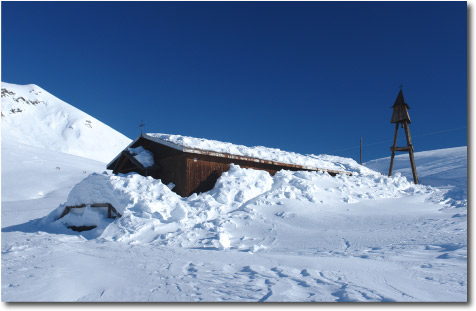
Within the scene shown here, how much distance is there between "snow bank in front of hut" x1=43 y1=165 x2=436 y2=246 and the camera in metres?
8.32

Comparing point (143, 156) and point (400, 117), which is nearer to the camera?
point (143, 156)

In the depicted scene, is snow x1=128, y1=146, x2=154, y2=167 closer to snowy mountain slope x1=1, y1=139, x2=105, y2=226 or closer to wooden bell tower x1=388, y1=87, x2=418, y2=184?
snowy mountain slope x1=1, y1=139, x2=105, y2=226

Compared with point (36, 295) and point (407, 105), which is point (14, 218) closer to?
point (36, 295)

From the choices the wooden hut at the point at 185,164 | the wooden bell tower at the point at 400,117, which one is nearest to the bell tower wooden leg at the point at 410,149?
the wooden bell tower at the point at 400,117

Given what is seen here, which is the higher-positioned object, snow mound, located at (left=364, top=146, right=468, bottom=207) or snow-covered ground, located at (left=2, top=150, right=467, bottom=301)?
snow mound, located at (left=364, top=146, right=468, bottom=207)

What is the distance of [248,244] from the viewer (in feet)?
25.1

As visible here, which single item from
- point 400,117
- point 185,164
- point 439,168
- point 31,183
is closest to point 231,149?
point 185,164

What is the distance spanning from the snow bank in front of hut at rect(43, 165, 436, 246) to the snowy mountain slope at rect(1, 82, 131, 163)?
6781cm

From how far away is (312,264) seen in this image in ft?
17.6

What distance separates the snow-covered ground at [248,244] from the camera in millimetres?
4234

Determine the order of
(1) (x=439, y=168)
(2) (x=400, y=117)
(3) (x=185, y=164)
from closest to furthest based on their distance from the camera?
(3) (x=185, y=164) → (2) (x=400, y=117) → (1) (x=439, y=168)

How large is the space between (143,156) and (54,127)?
9764cm

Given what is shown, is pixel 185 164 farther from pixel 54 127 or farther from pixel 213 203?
pixel 54 127

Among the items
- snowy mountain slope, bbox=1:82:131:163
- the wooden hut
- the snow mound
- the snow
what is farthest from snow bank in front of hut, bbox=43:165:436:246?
snowy mountain slope, bbox=1:82:131:163
